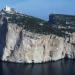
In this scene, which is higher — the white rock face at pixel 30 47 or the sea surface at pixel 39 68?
the white rock face at pixel 30 47

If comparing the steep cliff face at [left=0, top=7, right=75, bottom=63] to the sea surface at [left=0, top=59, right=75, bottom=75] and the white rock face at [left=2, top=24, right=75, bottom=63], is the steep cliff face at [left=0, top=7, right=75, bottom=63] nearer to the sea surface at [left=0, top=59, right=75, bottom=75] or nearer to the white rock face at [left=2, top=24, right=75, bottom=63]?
the white rock face at [left=2, top=24, right=75, bottom=63]

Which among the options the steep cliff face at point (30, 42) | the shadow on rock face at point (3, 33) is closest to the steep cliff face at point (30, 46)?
the steep cliff face at point (30, 42)

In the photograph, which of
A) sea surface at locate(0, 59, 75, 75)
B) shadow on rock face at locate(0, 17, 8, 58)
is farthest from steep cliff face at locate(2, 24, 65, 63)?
sea surface at locate(0, 59, 75, 75)

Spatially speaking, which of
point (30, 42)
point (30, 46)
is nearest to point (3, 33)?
point (30, 42)

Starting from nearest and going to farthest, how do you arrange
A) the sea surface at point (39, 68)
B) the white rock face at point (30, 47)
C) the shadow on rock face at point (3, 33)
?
1. the sea surface at point (39, 68)
2. the white rock face at point (30, 47)
3. the shadow on rock face at point (3, 33)

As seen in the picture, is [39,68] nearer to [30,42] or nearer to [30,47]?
[30,47]

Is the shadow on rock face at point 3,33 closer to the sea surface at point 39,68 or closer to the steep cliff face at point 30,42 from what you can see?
the steep cliff face at point 30,42
